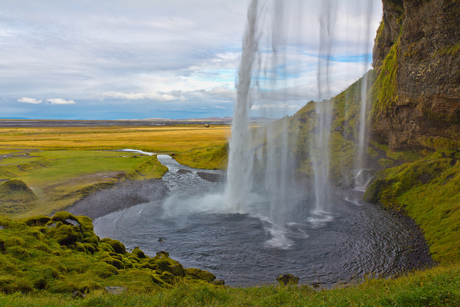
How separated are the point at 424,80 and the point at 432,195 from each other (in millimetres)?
13377

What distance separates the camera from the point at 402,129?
39906mm

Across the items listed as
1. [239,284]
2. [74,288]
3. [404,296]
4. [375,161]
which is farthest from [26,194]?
[375,161]

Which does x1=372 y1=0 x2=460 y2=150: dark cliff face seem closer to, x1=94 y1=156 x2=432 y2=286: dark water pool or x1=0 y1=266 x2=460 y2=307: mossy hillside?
x1=94 y1=156 x2=432 y2=286: dark water pool

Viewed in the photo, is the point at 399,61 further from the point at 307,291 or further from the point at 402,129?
the point at 307,291

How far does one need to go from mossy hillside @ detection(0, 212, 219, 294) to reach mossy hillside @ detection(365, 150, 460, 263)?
18.1 m

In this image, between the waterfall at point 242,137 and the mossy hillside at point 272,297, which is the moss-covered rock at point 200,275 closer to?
the mossy hillside at point 272,297

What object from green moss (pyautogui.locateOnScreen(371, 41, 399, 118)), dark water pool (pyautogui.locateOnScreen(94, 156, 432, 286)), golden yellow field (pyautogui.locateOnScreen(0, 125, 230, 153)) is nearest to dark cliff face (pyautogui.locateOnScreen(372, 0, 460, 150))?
green moss (pyautogui.locateOnScreen(371, 41, 399, 118))

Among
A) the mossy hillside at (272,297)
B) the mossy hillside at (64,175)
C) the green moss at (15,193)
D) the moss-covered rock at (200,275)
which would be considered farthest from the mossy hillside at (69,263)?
the green moss at (15,193)

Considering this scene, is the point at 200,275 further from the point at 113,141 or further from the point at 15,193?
the point at 113,141

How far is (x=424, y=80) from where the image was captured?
32531 mm

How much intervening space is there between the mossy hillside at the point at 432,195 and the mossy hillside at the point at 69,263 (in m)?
18.1

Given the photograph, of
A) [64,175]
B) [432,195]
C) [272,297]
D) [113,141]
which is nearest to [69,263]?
[272,297]

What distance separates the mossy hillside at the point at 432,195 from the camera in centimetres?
2186

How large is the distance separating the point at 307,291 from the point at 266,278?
518 centimetres
